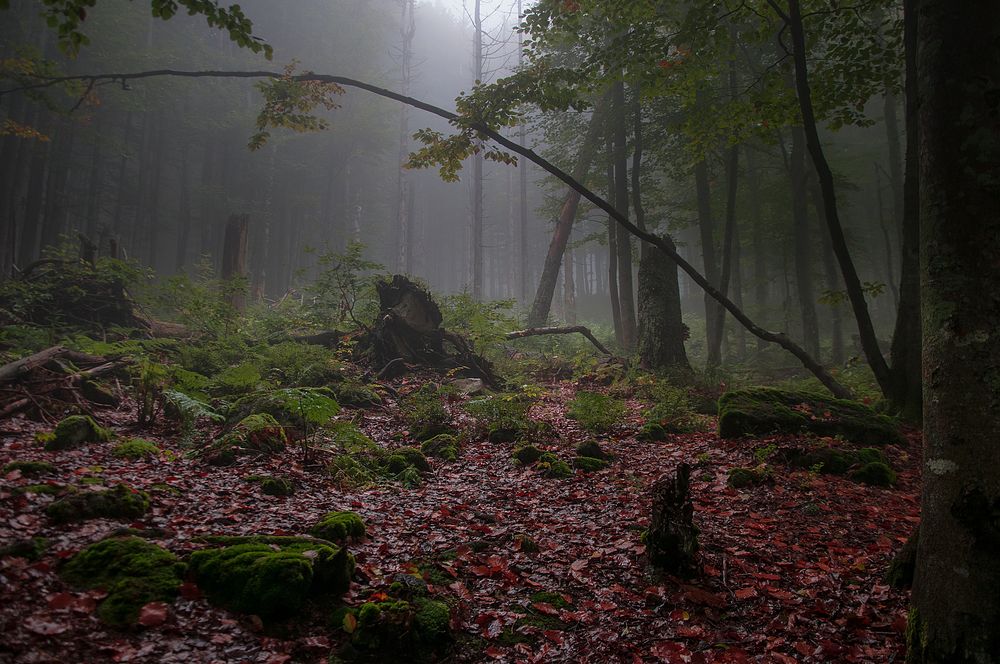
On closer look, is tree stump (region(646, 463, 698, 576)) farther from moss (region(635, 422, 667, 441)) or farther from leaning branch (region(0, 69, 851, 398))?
moss (region(635, 422, 667, 441))

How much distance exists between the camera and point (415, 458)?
20.9 ft

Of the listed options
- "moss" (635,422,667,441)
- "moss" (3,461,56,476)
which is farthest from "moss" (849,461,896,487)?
"moss" (3,461,56,476)

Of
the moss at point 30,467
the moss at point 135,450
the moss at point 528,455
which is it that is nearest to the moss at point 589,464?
the moss at point 528,455

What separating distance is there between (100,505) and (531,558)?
11.0 ft

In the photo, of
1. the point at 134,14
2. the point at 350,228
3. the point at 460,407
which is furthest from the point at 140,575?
the point at 350,228

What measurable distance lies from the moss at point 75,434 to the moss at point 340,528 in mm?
3289

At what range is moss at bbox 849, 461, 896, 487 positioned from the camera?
551 cm

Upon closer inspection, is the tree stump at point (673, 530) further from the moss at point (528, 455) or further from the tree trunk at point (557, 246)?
the tree trunk at point (557, 246)

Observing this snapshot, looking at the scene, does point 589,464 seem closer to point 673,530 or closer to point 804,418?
point 673,530

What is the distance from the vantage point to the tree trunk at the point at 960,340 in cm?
229

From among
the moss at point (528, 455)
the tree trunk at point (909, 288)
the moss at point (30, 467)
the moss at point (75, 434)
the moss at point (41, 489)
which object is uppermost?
the tree trunk at point (909, 288)

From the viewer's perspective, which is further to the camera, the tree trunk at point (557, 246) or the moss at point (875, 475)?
the tree trunk at point (557, 246)

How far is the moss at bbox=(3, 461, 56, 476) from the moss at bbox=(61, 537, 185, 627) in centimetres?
186

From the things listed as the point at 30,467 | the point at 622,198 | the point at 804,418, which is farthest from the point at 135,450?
the point at 622,198
